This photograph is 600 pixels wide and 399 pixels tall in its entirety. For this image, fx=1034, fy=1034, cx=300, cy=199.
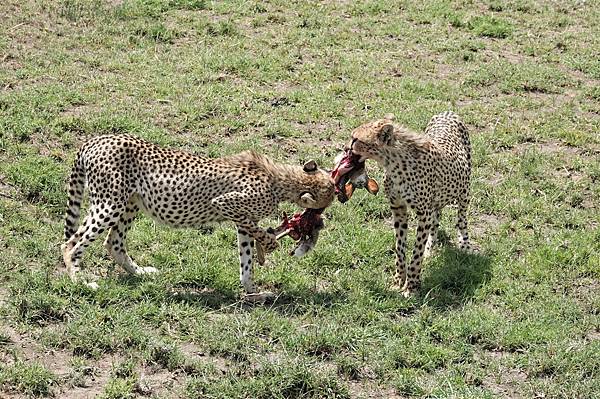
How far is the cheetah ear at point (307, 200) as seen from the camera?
26.0 ft

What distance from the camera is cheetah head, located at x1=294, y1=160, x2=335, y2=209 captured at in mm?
7961

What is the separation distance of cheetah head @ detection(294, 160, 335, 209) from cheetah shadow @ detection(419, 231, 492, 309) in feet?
3.44

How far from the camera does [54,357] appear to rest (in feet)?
22.2

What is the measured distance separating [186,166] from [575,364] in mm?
3184

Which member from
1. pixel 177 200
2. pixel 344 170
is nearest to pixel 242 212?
pixel 177 200

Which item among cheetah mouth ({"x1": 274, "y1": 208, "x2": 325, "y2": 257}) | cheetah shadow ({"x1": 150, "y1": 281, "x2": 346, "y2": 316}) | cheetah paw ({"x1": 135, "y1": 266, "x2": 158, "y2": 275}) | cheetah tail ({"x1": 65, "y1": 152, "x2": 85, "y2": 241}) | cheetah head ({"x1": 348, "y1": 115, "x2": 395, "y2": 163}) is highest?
cheetah head ({"x1": 348, "y1": 115, "x2": 395, "y2": 163})

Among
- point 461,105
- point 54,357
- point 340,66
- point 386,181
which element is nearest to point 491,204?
point 386,181

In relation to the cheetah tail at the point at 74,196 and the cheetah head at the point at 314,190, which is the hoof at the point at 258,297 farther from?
the cheetah tail at the point at 74,196

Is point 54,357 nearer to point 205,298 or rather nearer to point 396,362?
point 205,298

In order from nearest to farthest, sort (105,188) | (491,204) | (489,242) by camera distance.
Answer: (105,188)
(489,242)
(491,204)

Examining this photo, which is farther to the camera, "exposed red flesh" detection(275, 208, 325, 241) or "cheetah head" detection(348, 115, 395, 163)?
"exposed red flesh" detection(275, 208, 325, 241)

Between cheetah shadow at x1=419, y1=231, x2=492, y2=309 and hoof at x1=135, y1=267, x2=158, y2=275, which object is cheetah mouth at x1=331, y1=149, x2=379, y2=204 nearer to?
cheetah shadow at x1=419, y1=231, x2=492, y2=309

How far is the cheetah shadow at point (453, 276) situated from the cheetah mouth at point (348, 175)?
88 centimetres

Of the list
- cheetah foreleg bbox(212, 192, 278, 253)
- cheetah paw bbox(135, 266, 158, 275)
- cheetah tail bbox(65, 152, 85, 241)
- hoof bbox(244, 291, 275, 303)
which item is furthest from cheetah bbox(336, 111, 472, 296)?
cheetah tail bbox(65, 152, 85, 241)
